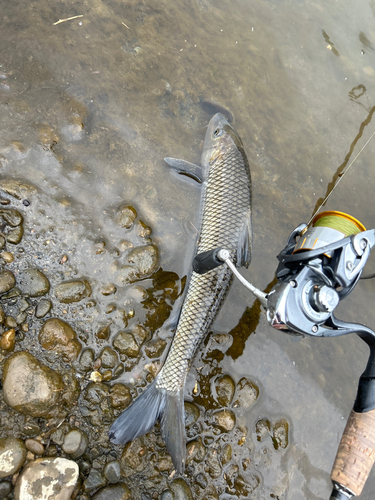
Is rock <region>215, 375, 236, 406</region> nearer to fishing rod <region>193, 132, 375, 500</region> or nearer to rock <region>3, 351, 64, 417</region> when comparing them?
fishing rod <region>193, 132, 375, 500</region>

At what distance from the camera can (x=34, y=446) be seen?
2334mm

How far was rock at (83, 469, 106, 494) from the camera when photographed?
2396 mm

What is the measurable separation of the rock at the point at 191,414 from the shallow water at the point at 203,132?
0.45 feet

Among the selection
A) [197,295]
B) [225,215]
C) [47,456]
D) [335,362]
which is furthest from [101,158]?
[335,362]

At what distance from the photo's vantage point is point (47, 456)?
236 cm

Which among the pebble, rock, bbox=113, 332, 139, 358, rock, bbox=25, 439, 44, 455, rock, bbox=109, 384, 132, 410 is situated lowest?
rock, bbox=25, 439, 44, 455

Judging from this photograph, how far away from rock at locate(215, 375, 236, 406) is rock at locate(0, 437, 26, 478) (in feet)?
5.34

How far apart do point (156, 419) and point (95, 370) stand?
2.17 ft

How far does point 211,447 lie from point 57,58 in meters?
4.01

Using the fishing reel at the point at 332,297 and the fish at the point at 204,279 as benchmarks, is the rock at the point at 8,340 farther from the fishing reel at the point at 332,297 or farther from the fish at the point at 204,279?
the fishing reel at the point at 332,297

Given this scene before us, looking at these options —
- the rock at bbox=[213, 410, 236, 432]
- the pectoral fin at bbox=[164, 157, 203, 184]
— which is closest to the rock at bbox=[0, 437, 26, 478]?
the rock at bbox=[213, 410, 236, 432]

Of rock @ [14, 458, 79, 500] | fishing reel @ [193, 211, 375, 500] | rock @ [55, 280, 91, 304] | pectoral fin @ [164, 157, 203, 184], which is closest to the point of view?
fishing reel @ [193, 211, 375, 500]

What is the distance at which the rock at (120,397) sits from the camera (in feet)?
8.48

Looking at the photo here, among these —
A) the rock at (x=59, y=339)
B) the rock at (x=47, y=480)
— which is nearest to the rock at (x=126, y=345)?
the rock at (x=59, y=339)
